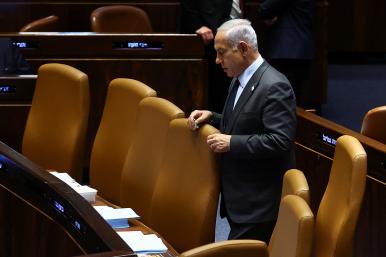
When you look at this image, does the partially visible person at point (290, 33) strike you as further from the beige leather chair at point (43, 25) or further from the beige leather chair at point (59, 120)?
the beige leather chair at point (59, 120)

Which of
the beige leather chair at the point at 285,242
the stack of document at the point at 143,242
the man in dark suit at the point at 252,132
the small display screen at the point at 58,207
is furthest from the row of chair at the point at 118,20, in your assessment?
the beige leather chair at the point at 285,242

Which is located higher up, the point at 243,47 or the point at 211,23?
the point at 243,47

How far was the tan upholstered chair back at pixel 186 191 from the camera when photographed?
3836 mm

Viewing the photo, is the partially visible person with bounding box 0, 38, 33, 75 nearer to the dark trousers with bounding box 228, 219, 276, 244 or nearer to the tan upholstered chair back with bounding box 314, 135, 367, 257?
the dark trousers with bounding box 228, 219, 276, 244

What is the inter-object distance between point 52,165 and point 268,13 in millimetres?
2164

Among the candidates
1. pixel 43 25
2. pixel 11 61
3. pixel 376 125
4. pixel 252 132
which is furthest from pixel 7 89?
pixel 376 125

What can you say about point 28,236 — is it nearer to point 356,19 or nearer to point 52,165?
point 52,165

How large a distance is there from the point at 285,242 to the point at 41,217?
869mm

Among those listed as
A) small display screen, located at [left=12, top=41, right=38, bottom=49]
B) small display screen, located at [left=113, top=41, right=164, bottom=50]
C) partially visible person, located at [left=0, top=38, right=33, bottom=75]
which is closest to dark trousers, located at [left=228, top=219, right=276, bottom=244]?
partially visible person, located at [left=0, top=38, right=33, bottom=75]

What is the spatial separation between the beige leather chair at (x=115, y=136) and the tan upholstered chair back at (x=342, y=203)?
4.08ft

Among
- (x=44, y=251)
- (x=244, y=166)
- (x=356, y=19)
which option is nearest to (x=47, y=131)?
(x=244, y=166)

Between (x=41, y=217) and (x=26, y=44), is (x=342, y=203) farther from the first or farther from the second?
(x=26, y=44)

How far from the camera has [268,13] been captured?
663cm

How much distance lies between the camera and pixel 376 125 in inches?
176
